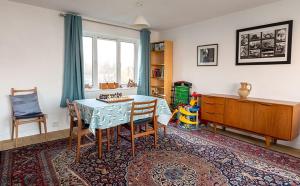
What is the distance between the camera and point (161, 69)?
545cm

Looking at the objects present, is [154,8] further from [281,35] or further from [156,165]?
[156,165]

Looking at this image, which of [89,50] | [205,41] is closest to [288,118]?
[205,41]

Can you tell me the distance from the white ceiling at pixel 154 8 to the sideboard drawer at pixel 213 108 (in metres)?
1.85

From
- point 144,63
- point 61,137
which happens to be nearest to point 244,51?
point 144,63

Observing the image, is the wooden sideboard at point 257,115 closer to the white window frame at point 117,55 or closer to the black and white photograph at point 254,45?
the black and white photograph at point 254,45

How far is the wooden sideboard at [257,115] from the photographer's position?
292 cm

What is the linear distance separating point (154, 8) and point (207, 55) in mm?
1641

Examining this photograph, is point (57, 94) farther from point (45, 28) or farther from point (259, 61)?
point (259, 61)

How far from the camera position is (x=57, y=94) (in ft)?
12.8

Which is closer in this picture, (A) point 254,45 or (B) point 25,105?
(B) point 25,105

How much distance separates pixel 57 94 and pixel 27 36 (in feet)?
3.88

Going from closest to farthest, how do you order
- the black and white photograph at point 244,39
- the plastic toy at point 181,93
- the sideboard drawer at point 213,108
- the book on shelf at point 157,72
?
the black and white photograph at point 244,39 < the sideboard drawer at point 213,108 < the plastic toy at point 181,93 < the book on shelf at point 157,72

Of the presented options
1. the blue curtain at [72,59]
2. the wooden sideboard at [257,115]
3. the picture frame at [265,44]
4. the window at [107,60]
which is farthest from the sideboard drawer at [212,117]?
the blue curtain at [72,59]

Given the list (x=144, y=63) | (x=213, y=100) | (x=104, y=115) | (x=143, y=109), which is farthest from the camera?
(x=144, y=63)
